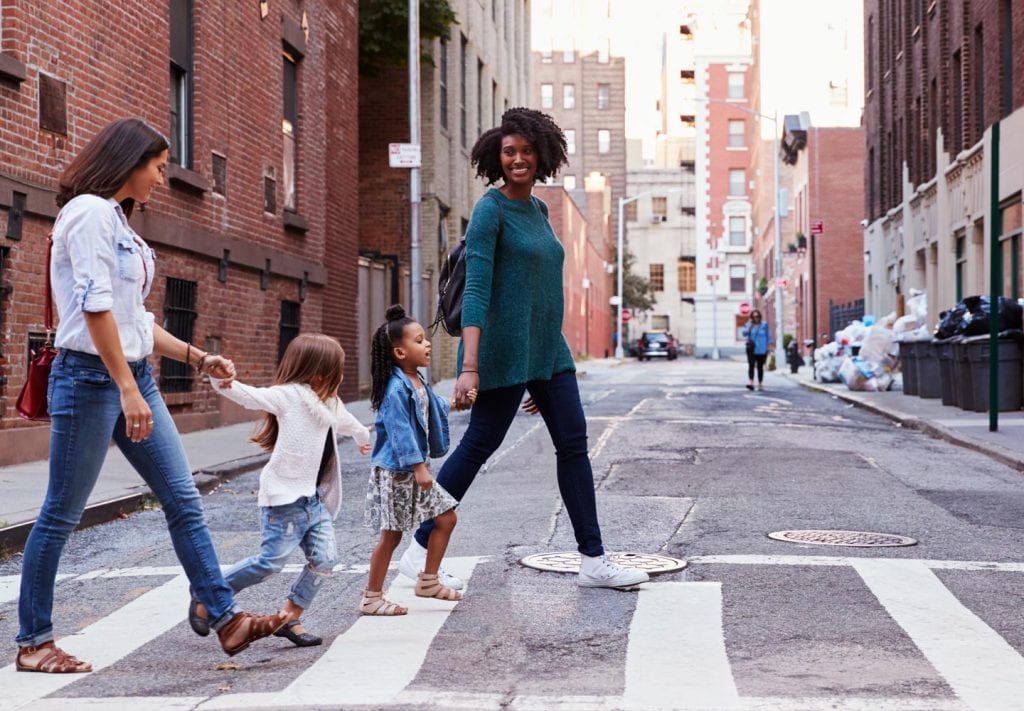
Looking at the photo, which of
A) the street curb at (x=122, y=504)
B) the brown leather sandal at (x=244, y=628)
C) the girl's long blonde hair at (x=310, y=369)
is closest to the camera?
the brown leather sandal at (x=244, y=628)

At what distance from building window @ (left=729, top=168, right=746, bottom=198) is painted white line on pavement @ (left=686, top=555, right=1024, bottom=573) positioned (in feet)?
270

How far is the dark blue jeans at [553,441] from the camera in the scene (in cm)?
628

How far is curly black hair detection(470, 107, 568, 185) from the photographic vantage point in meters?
6.36

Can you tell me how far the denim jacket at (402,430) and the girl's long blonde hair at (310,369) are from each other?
1.11ft

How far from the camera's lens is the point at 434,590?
6094mm

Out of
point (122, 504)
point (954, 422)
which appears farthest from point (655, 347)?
point (122, 504)

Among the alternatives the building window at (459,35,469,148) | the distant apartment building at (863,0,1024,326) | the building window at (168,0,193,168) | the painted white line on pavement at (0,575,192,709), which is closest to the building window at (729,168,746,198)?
the distant apartment building at (863,0,1024,326)

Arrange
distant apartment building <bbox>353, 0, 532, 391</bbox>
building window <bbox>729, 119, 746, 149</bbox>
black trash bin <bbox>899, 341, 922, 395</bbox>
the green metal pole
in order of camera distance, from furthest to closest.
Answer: building window <bbox>729, 119, 746, 149</bbox> → distant apartment building <bbox>353, 0, 532, 391</bbox> → black trash bin <bbox>899, 341, 922, 395</bbox> → the green metal pole

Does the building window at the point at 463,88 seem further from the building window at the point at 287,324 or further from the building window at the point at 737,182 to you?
the building window at the point at 737,182

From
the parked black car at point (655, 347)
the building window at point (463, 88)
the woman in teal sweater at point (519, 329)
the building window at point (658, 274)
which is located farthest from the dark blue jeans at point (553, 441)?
the building window at point (658, 274)

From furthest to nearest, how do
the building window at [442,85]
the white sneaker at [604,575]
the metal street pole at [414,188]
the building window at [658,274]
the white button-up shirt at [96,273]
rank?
1. the building window at [658,274]
2. the building window at [442,85]
3. the metal street pole at [414,188]
4. the white sneaker at [604,575]
5. the white button-up shirt at [96,273]

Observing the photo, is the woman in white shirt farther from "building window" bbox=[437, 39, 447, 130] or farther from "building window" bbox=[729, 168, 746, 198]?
"building window" bbox=[729, 168, 746, 198]

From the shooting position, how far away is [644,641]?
525 centimetres

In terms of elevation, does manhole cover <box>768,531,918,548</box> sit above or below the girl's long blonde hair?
below
